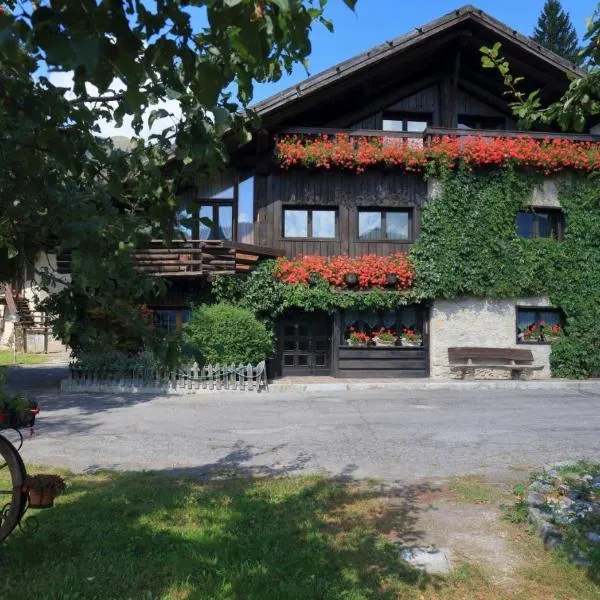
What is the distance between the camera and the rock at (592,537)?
3.74 metres

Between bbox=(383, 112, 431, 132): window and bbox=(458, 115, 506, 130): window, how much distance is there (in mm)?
1179

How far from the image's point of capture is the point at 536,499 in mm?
4570

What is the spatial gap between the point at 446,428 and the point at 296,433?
2.36 m

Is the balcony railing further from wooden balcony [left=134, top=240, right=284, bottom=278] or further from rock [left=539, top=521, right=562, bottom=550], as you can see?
rock [left=539, top=521, right=562, bottom=550]

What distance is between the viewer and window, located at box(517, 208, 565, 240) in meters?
16.6

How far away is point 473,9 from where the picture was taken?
1538cm

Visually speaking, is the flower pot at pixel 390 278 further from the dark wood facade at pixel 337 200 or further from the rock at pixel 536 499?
the rock at pixel 536 499

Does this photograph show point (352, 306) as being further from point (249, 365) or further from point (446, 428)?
point (446, 428)

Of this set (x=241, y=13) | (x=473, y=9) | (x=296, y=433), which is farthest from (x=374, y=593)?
(x=473, y=9)

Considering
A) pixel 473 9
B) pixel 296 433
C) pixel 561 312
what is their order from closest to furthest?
pixel 296 433 < pixel 473 9 < pixel 561 312

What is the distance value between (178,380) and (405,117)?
35.7ft

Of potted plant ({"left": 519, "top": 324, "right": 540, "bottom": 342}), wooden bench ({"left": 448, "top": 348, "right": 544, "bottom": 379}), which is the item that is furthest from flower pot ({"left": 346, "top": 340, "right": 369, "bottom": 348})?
potted plant ({"left": 519, "top": 324, "right": 540, "bottom": 342})

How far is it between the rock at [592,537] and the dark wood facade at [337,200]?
1260 centimetres

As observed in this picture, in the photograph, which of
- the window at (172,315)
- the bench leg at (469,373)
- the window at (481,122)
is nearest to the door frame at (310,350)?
the window at (172,315)
